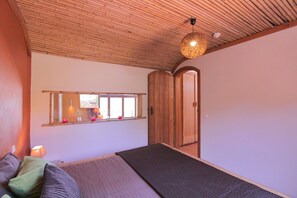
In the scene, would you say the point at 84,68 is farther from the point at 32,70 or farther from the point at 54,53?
the point at 32,70

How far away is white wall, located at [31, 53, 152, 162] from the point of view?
2.73 metres

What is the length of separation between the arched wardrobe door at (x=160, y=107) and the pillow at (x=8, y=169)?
2894 mm

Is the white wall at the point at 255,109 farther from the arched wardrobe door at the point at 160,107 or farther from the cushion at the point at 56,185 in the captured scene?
the cushion at the point at 56,185

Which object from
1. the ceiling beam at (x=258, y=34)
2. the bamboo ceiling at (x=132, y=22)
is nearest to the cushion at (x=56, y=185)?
the bamboo ceiling at (x=132, y=22)

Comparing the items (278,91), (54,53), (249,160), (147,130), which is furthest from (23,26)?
(249,160)

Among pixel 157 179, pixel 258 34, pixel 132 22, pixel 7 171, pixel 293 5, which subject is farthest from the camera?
pixel 258 34

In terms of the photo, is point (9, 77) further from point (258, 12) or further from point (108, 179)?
point (258, 12)

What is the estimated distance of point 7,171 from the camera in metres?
1.15

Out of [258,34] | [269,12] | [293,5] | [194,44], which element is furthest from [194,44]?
[258,34]

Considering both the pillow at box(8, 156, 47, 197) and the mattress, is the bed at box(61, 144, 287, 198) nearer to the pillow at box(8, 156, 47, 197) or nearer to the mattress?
the mattress

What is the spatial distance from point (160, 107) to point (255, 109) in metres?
2.10

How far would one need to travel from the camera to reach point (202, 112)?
3.43 metres

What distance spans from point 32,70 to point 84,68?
2.81 ft

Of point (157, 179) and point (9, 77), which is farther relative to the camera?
point (9, 77)
